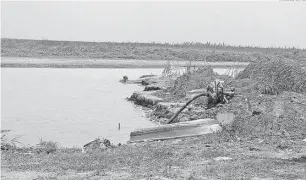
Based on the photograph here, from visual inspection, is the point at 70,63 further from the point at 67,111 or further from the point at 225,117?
the point at 225,117

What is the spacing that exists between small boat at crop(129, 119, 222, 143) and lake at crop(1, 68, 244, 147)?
2.21 ft

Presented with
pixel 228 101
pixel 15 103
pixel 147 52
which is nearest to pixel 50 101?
pixel 15 103

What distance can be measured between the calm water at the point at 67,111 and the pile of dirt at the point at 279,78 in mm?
3420

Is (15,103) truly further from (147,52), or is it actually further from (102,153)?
(147,52)

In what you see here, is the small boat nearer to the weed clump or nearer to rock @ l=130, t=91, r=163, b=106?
the weed clump

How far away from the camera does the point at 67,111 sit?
1507 cm

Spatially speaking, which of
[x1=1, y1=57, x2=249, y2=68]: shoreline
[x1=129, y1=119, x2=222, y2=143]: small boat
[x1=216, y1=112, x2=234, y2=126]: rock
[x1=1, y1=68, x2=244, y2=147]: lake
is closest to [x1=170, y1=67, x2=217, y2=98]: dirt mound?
[x1=1, y1=68, x2=244, y2=147]: lake

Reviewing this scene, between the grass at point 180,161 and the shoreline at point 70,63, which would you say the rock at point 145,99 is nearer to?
the grass at point 180,161

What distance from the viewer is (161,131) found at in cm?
1058

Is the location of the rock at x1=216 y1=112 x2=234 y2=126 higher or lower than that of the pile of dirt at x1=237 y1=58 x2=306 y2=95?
lower

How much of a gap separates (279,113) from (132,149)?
156 inches

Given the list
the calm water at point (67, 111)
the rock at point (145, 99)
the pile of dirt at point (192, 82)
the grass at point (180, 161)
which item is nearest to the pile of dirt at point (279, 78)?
the pile of dirt at point (192, 82)

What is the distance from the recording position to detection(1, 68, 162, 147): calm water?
11.8 meters

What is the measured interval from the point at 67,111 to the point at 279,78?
629 centimetres
